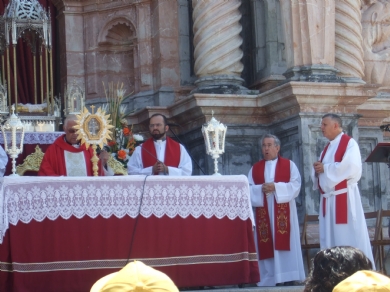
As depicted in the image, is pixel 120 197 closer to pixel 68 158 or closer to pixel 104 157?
pixel 68 158

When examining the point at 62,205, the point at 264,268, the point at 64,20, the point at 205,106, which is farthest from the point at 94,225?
the point at 64,20

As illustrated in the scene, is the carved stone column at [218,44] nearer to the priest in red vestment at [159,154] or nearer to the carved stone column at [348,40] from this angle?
the carved stone column at [348,40]

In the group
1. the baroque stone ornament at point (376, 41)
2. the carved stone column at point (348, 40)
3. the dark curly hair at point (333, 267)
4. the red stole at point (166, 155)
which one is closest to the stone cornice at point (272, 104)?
the carved stone column at point (348, 40)

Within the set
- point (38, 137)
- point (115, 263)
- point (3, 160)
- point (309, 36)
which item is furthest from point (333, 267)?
point (309, 36)

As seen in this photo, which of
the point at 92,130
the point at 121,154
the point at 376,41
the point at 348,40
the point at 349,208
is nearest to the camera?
the point at 92,130

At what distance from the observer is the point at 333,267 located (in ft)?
10.6

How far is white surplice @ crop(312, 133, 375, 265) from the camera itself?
8875 mm

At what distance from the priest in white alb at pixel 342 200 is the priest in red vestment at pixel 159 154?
144 centimetres

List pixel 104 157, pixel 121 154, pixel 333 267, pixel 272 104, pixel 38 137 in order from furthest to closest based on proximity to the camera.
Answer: pixel 272 104 → pixel 38 137 → pixel 121 154 → pixel 104 157 → pixel 333 267

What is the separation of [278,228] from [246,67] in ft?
11.8

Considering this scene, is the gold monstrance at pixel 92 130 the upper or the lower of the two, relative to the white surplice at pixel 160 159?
upper

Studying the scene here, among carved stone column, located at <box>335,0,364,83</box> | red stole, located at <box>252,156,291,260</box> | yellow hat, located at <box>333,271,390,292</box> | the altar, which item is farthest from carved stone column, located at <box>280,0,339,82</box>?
yellow hat, located at <box>333,271,390,292</box>

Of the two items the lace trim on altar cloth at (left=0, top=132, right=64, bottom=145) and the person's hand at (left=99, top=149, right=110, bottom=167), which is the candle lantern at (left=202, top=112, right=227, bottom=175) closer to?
the person's hand at (left=99, top=149, right=110, bottom=167)

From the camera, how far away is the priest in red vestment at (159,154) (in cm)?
940
